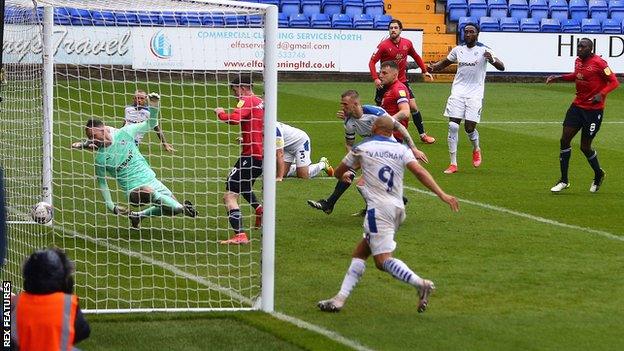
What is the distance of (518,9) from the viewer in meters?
40.9

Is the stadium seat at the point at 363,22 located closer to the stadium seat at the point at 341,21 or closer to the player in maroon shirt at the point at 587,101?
the stadium seat at the point at 341,21

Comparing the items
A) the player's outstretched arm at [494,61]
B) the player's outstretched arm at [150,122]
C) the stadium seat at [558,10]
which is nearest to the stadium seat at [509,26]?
the stadium seat at [558,10]

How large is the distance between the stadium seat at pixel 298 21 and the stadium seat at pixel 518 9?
770 cm

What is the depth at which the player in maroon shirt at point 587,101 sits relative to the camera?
57.6 ft

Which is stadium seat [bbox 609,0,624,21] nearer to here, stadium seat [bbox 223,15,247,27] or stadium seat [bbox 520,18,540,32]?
stadium seat [bbox 520,18,540,32]

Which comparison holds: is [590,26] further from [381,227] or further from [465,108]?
[381,227]

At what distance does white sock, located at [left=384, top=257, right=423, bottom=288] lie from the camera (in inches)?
401

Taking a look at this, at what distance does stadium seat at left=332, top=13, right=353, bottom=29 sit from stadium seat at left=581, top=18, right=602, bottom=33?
740 cm

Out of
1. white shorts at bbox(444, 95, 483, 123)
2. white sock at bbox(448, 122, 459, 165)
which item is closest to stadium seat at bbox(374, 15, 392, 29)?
white shorts at bbox(444, 95, 483, 123)

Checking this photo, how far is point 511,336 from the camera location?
983 centimetres

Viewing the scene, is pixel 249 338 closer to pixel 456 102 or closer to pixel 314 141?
pixel 456 102

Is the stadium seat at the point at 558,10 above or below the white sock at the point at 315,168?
above

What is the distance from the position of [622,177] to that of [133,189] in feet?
27.7

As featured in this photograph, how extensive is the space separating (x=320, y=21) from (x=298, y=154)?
21.4 metres
